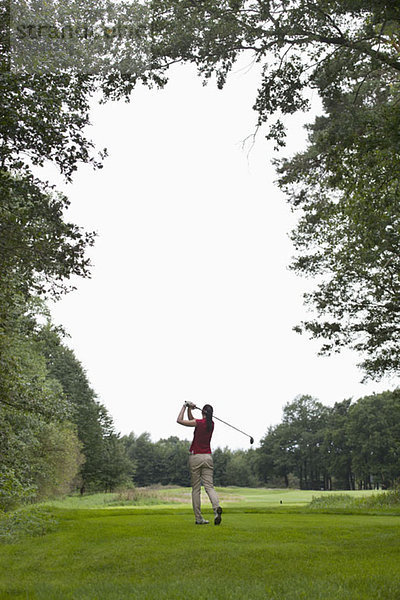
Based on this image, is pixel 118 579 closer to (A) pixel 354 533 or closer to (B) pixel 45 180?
(A) pixel 354 533

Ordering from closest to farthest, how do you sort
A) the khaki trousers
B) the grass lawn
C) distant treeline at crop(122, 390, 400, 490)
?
the grass lawn < the khaki trousers < distant treeline at crop(122, 390, 400, 490)

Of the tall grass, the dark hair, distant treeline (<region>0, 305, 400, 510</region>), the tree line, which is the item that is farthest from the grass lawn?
the tall grass

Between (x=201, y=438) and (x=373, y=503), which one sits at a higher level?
(x=201, y=438)

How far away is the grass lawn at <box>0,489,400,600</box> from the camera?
479 centimetres

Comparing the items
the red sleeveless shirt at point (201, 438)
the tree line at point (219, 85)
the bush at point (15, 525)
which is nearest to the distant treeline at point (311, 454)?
the tree line at point (219, 85)

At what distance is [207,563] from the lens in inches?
245

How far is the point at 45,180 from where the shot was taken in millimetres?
7418

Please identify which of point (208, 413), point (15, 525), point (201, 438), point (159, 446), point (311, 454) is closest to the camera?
point (15, 525)

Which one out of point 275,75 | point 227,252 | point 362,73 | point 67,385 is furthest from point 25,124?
point 67,385

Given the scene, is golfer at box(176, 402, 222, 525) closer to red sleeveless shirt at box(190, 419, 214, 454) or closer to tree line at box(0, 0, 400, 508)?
red sleeveless shirt at box(190, 419, 214, 454)

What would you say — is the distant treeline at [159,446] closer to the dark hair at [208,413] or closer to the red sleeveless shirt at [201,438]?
the red sleeveless shirt at [201,438]

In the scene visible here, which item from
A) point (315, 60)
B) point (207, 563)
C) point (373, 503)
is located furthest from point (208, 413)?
point (373, 503)

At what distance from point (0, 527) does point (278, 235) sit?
634 inches

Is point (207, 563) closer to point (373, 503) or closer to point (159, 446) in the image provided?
point (373, 503)
